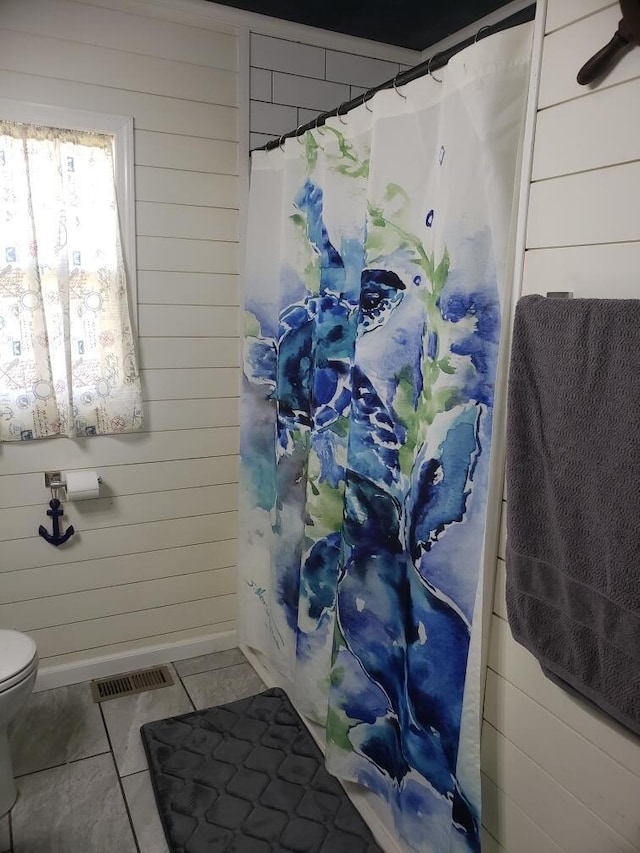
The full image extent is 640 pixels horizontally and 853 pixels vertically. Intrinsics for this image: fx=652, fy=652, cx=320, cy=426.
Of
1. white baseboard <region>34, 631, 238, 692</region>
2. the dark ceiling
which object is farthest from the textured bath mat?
the dark ceiling

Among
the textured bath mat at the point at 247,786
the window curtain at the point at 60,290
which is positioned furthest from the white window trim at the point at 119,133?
the textured bath mat at the point at 247,786

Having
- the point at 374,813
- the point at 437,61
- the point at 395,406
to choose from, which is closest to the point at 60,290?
the point at 395,406

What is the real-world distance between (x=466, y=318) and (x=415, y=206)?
34cm

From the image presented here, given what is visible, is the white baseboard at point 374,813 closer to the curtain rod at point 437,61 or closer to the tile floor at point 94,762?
the tile floor at point 94,762

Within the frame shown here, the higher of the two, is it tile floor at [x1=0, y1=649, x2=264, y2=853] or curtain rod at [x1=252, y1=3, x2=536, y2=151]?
curtain rod at [x1=252, y1=3, x2=536, y2=151]

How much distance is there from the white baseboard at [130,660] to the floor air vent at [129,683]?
1.1 inches

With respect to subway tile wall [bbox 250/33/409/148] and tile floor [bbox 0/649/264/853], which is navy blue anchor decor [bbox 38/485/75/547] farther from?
subway tile wall [bbox 250/33/409/148]

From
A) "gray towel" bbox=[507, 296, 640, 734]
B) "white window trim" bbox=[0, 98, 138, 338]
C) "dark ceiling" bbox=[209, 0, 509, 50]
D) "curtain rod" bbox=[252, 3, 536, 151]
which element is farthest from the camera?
"dark ceiling" bbox=[209, 0, 509, 50]

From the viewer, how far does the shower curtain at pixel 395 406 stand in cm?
130

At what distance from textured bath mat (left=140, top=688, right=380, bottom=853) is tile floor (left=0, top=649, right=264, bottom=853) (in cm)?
6

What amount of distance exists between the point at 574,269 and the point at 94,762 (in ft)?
6.58

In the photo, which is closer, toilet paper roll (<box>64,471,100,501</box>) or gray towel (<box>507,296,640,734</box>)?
gray towel (<box>507,296,640,734</box>)

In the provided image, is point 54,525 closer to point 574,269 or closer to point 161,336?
point 161,336

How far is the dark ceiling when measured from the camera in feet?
7.28
